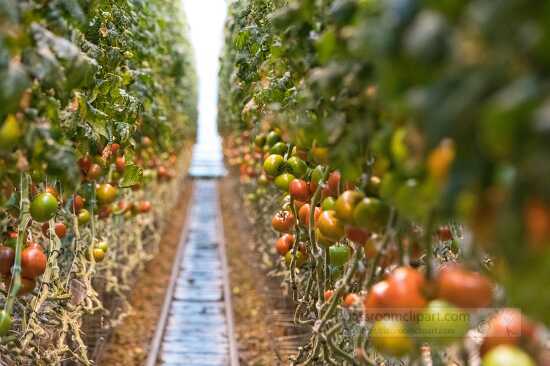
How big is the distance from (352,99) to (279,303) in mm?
3643

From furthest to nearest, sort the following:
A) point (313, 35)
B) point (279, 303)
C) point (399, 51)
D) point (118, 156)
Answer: point (279, 303) < point (118, 156) < point (313, 35) < point (399, 51)

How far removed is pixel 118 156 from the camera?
11.3 feet

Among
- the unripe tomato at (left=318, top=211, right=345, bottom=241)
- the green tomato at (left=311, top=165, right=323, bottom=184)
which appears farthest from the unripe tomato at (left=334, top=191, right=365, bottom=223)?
the green tomato at (left=311, top=165, right=323, bottom=184)

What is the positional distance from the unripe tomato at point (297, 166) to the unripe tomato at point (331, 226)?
0.66 meters

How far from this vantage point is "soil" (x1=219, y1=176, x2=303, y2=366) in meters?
4.29

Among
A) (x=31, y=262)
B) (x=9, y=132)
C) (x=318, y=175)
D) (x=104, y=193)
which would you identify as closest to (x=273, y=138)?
(x=318, y=175)

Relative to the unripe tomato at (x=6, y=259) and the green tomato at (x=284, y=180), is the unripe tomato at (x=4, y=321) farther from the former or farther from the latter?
the green tomato at (x=284, y=180)

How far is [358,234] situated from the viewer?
1780 mm

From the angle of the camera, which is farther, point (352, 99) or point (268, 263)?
point (268, 263)

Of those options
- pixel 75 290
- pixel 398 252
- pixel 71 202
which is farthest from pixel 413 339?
pixel 75 290

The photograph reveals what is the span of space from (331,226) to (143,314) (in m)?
3.76

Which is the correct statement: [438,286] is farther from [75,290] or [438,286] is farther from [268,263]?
[268,263]

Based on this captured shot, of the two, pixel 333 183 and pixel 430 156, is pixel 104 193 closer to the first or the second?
pixel 333 183

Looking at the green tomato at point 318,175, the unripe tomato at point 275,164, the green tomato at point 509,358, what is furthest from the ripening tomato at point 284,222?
the green tomato at point 509,358
